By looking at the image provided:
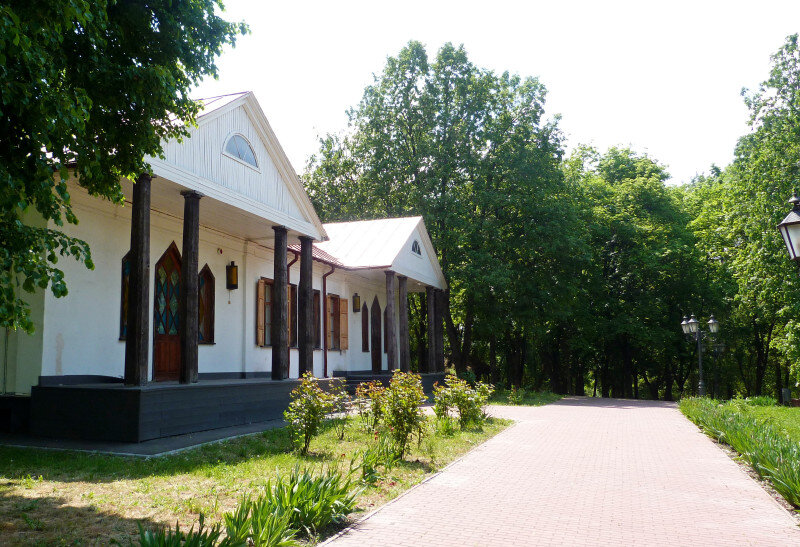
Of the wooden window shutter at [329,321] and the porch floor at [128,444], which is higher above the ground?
the wooden window shutter at [329,321]

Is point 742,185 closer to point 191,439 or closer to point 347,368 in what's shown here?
point 347,368

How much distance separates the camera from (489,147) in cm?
2812

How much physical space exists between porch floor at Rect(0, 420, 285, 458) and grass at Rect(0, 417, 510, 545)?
274 millimetres

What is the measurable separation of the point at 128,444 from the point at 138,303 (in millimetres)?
2133

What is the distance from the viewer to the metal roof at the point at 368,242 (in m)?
20.3

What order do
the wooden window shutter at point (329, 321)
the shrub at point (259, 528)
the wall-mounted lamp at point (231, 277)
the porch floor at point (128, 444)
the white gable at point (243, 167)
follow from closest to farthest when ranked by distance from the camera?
the shrub at point (259, 528) → the porch floor at point (128, 444) → the white gable at point (243, 167) → the wall-mounted lamp at point (231, 277) → the wooden window shutter at point (329, 321)

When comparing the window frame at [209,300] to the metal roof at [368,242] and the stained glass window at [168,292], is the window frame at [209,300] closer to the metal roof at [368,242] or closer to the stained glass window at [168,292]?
the stained glass window at [168,292]

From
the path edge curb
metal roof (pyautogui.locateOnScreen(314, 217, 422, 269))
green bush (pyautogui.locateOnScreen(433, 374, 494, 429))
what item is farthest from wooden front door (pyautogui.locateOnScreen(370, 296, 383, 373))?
the path edge curb

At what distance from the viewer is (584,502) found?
6.69m

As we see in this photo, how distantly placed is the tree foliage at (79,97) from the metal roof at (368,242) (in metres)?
12.9

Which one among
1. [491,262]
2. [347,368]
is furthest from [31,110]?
[491,262]

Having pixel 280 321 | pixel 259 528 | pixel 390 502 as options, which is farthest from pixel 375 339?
pixel 259 528

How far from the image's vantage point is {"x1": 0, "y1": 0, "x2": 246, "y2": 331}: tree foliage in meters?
4.93

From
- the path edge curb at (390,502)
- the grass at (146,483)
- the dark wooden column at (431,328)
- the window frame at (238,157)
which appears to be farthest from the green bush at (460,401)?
the dark wooden column at (431,328)
